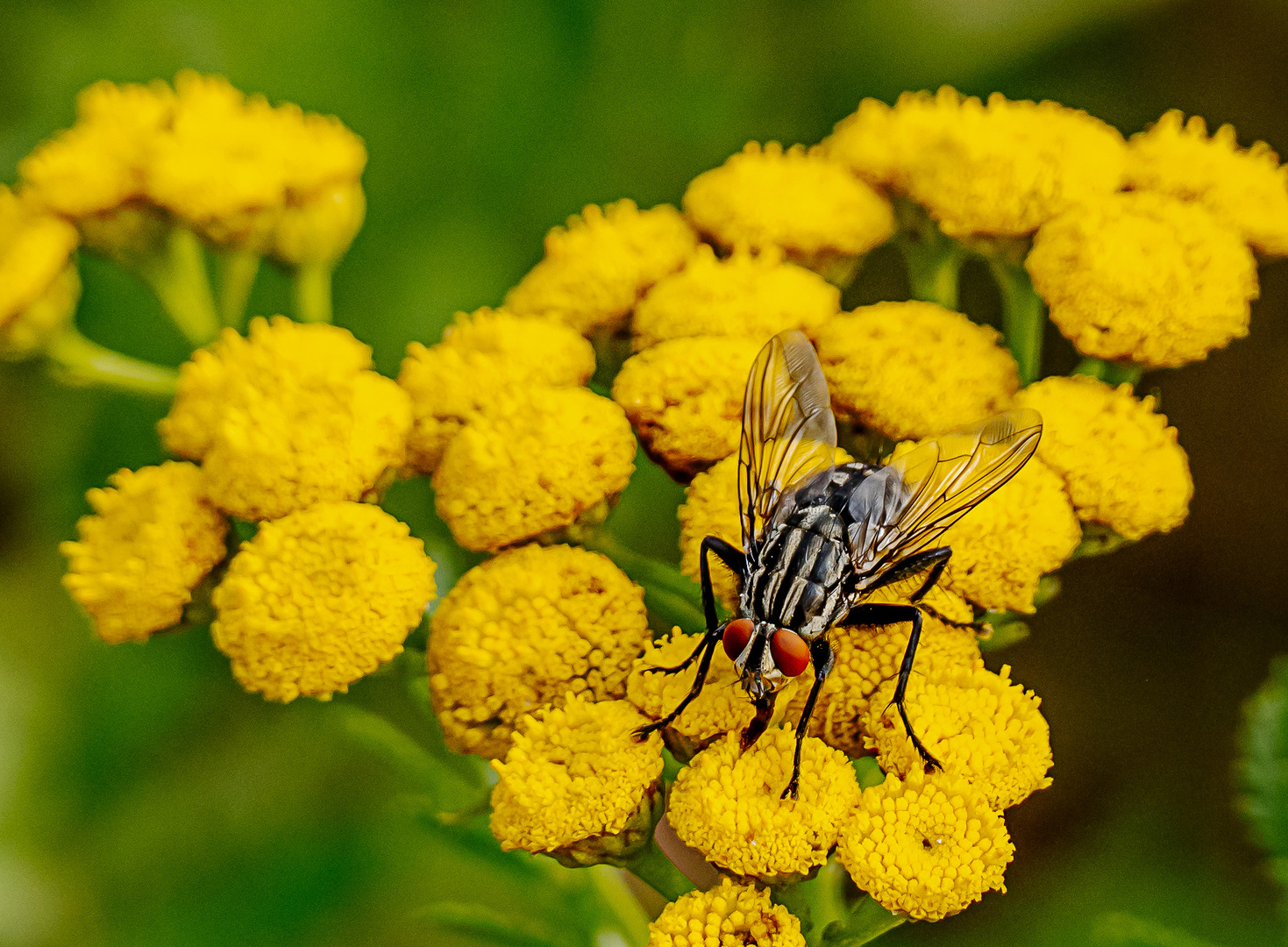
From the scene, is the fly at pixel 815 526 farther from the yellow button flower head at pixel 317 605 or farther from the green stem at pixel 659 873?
the yellow button flower head at pixel 317 605

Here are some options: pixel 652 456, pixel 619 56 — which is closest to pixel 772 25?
pixel 619 56

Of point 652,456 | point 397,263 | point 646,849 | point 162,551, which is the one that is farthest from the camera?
point 397,263

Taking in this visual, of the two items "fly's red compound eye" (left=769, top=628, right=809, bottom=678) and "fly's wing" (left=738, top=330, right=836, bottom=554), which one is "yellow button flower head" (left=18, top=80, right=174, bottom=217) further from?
"fly's red compound eye" (left=769, top=628, right=809, bottom=678)

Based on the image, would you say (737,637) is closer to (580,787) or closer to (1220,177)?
(580,787)

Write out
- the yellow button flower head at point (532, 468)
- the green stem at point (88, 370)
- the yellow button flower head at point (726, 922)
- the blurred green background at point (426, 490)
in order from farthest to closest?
1. the blurred green background at point (426, 490)
2. the green stem at point (88, 370)
3. the yellow button flower head at point (532, 468)
4. the yellow button flower head at point (726, 922)

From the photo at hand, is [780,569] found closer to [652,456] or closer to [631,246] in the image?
[652,456]

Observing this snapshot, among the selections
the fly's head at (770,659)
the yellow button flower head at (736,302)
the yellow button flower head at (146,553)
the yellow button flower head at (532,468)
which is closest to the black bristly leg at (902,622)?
the fly's head at (770,659)

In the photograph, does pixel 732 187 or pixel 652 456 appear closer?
pixel 652 456
